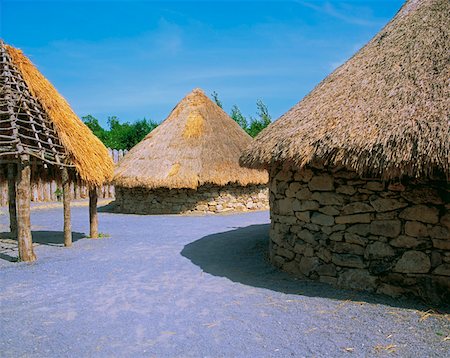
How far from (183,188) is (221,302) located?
399 inches

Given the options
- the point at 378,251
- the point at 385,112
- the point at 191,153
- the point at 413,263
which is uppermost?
the point at 191,153

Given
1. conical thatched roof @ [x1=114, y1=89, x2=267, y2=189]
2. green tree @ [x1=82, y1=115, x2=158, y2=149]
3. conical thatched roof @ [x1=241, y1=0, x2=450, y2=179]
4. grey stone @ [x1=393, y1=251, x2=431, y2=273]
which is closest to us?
conical thatched roof @ [x1=241, y1=0, x2=450, y2=179]

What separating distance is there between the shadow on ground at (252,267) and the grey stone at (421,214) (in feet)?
3.29

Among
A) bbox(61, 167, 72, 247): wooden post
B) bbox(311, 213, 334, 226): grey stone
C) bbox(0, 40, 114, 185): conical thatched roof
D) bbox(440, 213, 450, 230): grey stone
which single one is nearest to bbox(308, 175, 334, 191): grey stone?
bbox(311, 213, 334, 226): grey stone

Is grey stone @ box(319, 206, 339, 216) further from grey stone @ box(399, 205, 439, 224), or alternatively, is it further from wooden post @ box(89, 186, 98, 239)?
wooden post @ box(89, 186, 98, 239)

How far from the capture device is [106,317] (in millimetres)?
4445

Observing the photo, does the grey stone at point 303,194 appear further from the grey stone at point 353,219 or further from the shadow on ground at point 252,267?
the shadow on ground at point 252,267

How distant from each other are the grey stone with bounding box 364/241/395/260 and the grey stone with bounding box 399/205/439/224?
44 centimetres

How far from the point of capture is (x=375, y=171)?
458 cm

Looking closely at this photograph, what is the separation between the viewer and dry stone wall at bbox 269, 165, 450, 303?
461cm

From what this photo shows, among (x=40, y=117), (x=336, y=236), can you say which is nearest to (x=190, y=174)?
(x=40, y=117)

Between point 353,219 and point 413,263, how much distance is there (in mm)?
899

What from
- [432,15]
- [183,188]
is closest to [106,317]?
[432,15]

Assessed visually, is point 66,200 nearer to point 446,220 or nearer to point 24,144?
point 24,144
